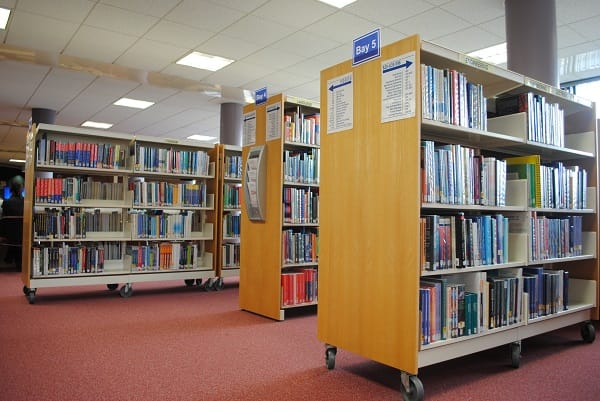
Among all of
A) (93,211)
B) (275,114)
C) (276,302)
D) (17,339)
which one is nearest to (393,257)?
(276,302)

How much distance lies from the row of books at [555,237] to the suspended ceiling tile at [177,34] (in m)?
4.59

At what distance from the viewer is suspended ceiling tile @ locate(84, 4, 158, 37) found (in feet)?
17.4

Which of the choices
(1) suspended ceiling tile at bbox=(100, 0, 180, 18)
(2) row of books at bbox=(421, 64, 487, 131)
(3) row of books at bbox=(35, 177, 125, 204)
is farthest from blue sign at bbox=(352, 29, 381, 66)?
(3) row of books at bbox=(35, 177, 125, 204)

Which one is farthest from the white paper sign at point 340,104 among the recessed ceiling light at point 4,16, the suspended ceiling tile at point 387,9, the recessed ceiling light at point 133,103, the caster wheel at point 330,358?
the recessed ceiling light at point 133,103

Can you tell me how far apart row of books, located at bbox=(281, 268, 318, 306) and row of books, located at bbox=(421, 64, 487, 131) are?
226cm

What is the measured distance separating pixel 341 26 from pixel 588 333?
13.9 feet

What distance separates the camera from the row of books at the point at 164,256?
18.0 feet

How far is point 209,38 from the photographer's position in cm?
611

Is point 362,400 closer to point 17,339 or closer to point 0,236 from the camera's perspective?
point 17,339

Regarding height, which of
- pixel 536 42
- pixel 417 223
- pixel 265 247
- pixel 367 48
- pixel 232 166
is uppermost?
pixel 536 42

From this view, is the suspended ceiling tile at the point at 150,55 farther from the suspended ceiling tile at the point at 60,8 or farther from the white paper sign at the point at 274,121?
the white paper sign at the point at 274,121

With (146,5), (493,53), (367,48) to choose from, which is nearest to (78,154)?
(146,5)

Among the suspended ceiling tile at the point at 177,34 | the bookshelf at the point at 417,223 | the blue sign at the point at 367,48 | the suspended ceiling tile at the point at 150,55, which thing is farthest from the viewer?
the suspended ceiling tile at the point at 150,55

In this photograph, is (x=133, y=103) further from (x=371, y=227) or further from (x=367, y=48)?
(x=371, y=227)
